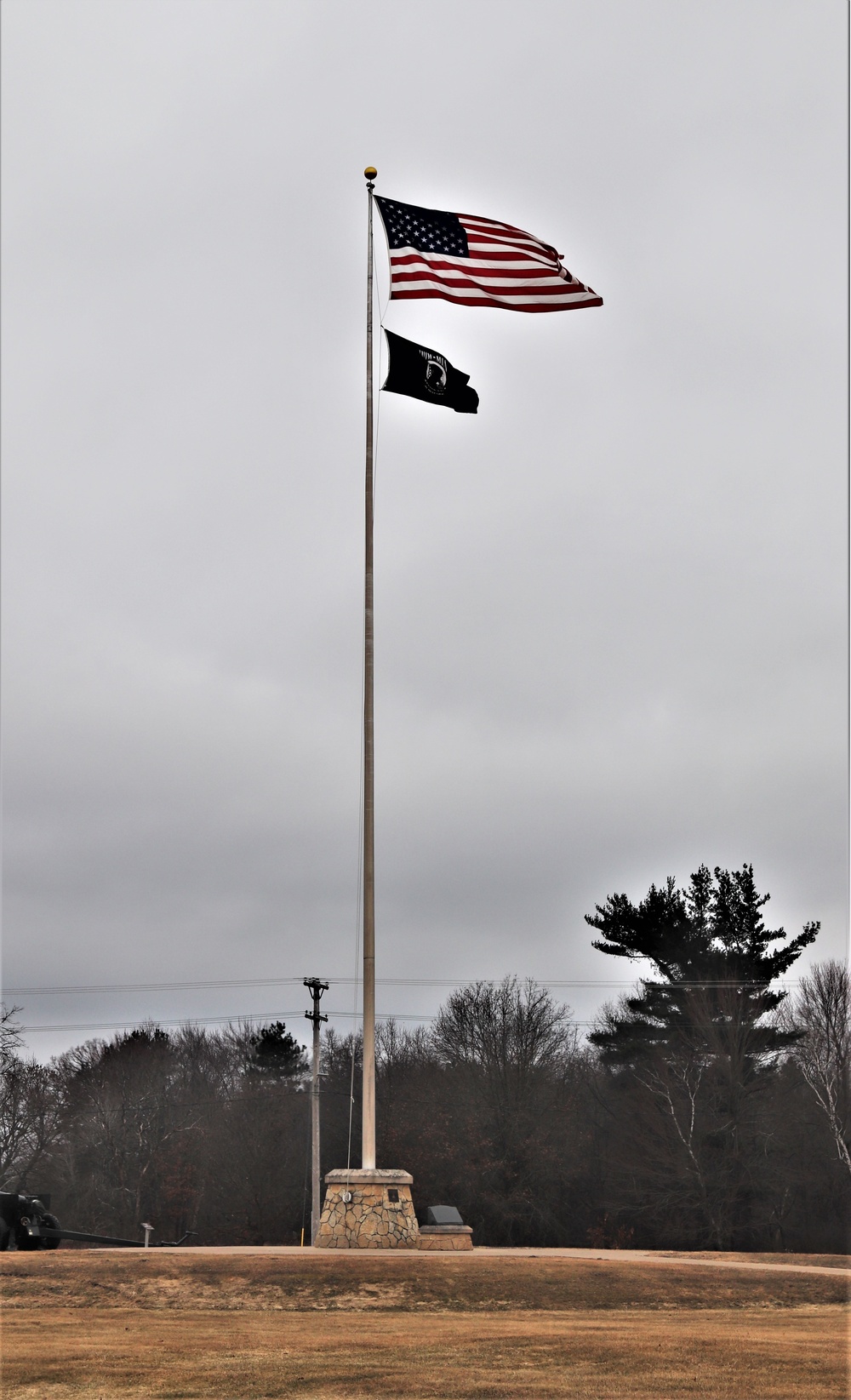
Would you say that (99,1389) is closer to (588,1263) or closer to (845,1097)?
(588,1263)

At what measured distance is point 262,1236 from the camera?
51688mm

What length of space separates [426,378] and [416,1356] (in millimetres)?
12885

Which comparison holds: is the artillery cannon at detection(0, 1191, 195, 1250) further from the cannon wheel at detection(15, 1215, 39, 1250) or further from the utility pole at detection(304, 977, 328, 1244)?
the utility pole at detection(304, 977, 328, 1244)

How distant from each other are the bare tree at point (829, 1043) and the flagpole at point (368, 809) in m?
27.1

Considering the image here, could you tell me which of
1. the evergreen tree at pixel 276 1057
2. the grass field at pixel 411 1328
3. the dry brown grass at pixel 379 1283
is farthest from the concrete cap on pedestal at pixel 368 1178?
the evergreen tree at pixel 276 1057

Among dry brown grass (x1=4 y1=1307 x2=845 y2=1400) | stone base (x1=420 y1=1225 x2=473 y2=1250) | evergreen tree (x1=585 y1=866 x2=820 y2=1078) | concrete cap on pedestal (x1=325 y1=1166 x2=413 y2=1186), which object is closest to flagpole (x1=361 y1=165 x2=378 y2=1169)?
concrete cap on pedestal (x1=325 y1=1166 x2=413 y2=1186)

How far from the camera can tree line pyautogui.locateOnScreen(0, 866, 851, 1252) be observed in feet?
141

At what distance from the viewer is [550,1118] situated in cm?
4922

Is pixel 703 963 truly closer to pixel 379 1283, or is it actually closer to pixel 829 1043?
pixel 829 1043

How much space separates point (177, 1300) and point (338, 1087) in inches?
1699

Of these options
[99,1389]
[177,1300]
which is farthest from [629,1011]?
[99,1389]

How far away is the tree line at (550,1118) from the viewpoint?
42.9 meters

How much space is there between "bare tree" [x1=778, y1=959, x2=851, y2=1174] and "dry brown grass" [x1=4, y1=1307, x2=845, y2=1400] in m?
29.8

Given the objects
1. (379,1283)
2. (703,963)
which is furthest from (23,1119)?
(379,1283)
